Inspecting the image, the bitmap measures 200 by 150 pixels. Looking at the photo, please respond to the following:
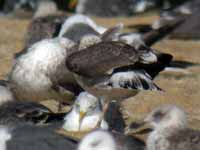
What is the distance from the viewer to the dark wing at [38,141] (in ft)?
23.2

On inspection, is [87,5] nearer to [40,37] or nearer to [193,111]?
[40,37]

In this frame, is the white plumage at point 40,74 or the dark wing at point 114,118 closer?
the dark wing at point 114,118

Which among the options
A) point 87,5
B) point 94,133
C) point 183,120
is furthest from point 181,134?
point 87,5

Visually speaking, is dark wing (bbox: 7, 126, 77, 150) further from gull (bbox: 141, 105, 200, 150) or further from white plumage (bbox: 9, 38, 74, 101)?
white plumage (bbox: 9, 38, 74, 101)

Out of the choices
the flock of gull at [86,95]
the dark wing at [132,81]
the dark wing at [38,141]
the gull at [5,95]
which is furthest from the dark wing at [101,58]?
the dark wing at [38,141]

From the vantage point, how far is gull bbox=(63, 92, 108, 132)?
865 cm

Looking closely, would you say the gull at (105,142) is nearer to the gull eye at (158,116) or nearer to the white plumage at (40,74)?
the gull eye at (158,116)

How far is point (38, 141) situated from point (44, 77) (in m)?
2.67

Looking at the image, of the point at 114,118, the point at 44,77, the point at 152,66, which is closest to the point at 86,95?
the point at 114,118

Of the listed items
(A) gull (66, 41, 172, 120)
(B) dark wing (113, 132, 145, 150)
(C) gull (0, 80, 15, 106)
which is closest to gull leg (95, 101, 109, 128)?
(A) gull (66, 41, 172, 120)

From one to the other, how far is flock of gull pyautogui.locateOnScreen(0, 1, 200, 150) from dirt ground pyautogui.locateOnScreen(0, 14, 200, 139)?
671 millimetres

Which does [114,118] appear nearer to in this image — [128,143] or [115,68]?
[115,68]

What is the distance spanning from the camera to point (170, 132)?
719 cm

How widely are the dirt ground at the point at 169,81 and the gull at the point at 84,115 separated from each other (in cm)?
48
